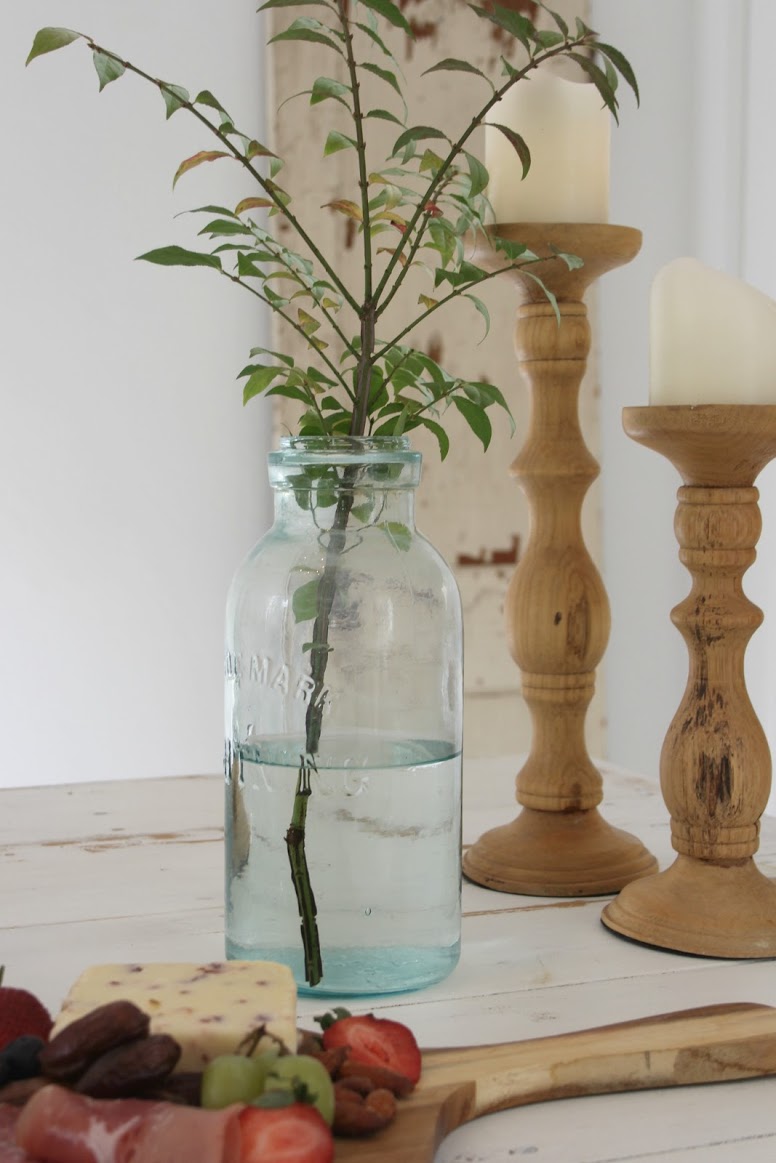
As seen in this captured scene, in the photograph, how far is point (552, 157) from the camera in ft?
2.65

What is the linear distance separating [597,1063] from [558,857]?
269mm

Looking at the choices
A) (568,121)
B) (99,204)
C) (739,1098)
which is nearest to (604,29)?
(99,204)

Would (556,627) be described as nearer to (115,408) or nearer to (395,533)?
(395,533)

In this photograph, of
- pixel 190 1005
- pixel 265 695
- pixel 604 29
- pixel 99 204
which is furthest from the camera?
pixel 604 29

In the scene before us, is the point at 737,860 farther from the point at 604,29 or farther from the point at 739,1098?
the point at 604,29

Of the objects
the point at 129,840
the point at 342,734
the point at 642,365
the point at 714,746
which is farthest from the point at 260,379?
the point at 642,365

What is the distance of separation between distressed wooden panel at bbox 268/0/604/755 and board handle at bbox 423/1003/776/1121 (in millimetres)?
1549

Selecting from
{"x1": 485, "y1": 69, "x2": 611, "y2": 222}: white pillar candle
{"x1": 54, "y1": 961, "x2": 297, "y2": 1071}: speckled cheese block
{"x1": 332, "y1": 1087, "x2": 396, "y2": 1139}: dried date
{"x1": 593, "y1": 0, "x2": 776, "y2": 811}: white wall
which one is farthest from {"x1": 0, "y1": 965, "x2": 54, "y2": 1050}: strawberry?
{"x1": 593, "y1": 0, "x2": 776, "y2": 811}: white wall

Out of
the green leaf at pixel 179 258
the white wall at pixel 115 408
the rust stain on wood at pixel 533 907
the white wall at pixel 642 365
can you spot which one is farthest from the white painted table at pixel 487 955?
the white wall at pixel 642 365

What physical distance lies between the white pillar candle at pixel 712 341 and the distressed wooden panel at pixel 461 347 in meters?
1.36

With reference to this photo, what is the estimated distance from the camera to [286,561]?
65 centimetres

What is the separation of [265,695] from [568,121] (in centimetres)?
40

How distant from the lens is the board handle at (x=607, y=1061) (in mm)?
531

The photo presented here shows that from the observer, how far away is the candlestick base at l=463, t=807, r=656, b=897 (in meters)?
0.80
